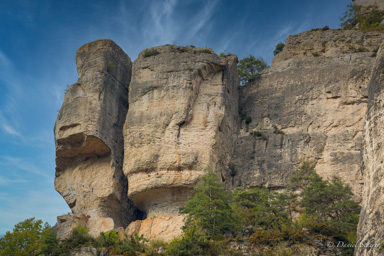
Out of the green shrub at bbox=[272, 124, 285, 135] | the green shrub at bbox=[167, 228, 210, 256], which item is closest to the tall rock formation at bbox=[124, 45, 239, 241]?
the green shrub at bbox=[272, 124, 285, 135]

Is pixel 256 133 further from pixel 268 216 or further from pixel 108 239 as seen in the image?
pixel 108 239

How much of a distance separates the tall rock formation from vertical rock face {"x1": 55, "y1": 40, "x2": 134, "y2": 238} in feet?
5.71

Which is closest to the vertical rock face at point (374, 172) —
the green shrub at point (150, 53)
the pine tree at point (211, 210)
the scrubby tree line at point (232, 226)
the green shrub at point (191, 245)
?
the scrubby tree line at point (232, 226)

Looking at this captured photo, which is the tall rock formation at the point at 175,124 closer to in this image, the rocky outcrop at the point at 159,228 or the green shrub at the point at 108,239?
the rocky outcrop at the point at 159,228

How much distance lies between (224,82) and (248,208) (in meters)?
10.9

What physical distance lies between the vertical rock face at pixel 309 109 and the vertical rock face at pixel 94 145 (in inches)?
337

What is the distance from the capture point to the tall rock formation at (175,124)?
104 ft

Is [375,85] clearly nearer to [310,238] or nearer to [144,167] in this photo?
[310,238]

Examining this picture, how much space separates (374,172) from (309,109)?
15.9 meters

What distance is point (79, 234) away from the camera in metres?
29.8

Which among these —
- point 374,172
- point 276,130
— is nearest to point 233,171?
point 276,130

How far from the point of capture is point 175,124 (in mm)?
33188

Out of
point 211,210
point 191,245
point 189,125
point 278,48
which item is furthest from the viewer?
point 278,48

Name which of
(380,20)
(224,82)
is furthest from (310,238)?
(380,20)
